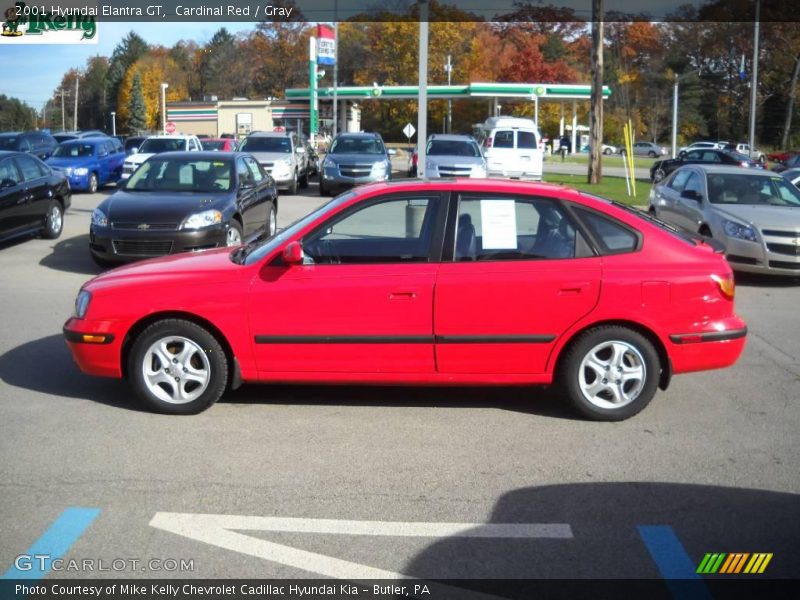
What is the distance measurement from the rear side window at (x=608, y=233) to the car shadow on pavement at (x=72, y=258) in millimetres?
8386

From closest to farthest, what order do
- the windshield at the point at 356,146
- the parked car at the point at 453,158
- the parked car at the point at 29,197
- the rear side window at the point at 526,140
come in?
the parked car at the point at 29,197, the parked car at the point at 453,158, the windshield at the point at 356,146, the rear side window at the point at 526,140

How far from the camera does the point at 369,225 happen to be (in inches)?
249

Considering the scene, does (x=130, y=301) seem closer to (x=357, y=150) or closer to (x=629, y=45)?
(x=357, y=150)

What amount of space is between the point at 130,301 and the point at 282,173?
781 inches

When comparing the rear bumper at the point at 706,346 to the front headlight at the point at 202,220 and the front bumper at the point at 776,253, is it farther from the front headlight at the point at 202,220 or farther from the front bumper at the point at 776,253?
the front headlight at the point at 202,220

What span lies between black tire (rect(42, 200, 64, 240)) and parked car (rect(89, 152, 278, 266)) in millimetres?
3144

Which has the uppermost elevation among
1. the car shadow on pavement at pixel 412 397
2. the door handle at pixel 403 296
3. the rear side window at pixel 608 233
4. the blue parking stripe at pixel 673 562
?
the rear side window at pixel 608 233

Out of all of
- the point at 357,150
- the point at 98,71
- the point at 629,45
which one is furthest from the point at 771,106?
the point at 98,71

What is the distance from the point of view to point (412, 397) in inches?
263

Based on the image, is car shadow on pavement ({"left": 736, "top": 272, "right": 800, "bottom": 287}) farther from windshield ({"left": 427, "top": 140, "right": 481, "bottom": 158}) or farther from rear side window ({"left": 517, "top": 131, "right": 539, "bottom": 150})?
rear side window ({"left": 517, "top": 131, "right": 539, "bottom": 150})

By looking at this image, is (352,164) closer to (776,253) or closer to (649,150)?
(776,253)

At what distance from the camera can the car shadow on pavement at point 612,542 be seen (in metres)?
3.89

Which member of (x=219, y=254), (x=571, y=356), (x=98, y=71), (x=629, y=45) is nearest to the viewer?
(x=571, y=356)

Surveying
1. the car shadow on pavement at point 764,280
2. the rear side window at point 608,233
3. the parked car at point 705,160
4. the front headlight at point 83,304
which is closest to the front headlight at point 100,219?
the front headlight at point 83,304
